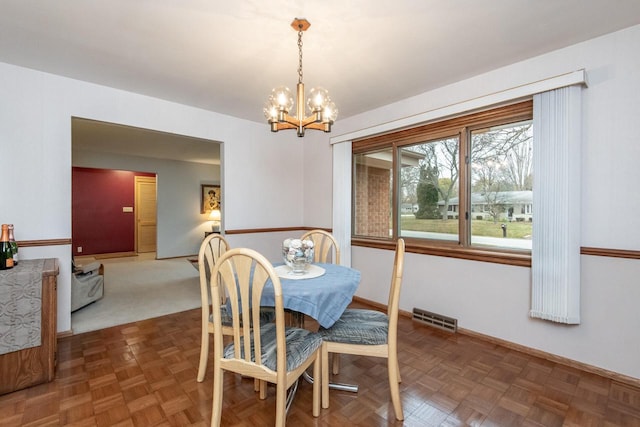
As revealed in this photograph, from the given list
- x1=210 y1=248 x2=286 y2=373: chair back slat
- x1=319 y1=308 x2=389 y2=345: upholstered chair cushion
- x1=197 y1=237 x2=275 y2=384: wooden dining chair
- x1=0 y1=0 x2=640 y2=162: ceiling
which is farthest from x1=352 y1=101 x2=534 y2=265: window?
x1=210 y1=248 x2=286 y2=373: chair back slat

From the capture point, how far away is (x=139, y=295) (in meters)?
3.89

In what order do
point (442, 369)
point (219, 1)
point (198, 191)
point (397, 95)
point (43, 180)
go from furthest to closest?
point (198, 191) < point (397, 95) < point (43, 180) < point (442, 369) < point (219, 1)

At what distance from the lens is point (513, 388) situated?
1890 mm

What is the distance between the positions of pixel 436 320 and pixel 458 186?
1319 millimetres

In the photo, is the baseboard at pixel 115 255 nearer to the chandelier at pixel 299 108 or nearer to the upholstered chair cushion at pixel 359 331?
the chandelier at pixel 299 108

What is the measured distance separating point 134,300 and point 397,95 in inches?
155

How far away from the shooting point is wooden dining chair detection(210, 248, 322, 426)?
51.4 inches

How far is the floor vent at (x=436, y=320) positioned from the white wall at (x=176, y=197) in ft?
19.2

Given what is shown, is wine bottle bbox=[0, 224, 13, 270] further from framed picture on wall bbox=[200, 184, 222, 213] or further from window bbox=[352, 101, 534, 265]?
framed picture on wall bbox=[200, 184, 222, 213]

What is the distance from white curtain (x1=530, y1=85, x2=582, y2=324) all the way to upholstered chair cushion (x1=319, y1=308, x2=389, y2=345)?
51.9 inches

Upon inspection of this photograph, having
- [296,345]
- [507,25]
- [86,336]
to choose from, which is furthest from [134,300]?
[507,25]

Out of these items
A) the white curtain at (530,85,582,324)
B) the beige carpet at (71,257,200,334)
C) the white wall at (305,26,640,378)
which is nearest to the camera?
the white wall at (305,26,640,378)

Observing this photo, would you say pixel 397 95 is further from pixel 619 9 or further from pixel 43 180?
pixel 43 180

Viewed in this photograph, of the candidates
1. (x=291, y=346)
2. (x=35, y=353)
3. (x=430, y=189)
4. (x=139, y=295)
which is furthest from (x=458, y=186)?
(x=139, y=295)
